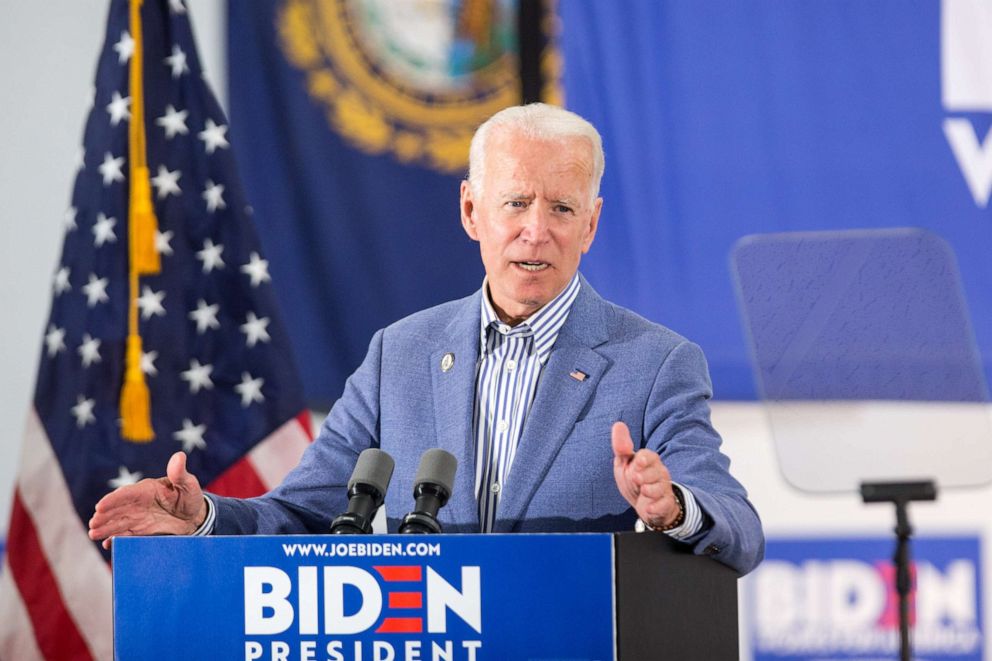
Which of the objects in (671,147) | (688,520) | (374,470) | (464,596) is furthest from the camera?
(671,147)

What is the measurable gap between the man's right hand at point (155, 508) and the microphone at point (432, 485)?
1.13 ft

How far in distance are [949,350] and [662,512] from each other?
1341 mm

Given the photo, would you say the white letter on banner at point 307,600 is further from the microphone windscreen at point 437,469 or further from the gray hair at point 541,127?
the gray hair at point 541,127

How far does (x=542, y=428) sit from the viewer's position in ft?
6.83

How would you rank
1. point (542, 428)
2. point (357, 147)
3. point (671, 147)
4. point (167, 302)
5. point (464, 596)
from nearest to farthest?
point (464, 596)
point (542, 428)
point (167, 302)
point (671, 147)
point (357, 147)

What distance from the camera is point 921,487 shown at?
2365 millimetres

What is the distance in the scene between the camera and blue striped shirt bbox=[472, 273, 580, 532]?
6.95 ft

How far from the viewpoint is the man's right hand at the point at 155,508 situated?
1.79 m

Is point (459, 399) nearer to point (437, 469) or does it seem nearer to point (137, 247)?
point (437, 469)

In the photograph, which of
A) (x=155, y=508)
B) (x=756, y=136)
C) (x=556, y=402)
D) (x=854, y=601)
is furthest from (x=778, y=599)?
(x=155, y=508)

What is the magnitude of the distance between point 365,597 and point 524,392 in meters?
0.68

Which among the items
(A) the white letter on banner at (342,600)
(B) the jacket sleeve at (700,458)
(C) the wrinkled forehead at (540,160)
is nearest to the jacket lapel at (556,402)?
(B) the jacket sleeve at (700,458)

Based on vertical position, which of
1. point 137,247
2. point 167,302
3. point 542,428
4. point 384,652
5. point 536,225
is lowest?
point 384,652

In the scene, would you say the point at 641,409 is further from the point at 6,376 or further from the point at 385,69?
the point at 6,376
